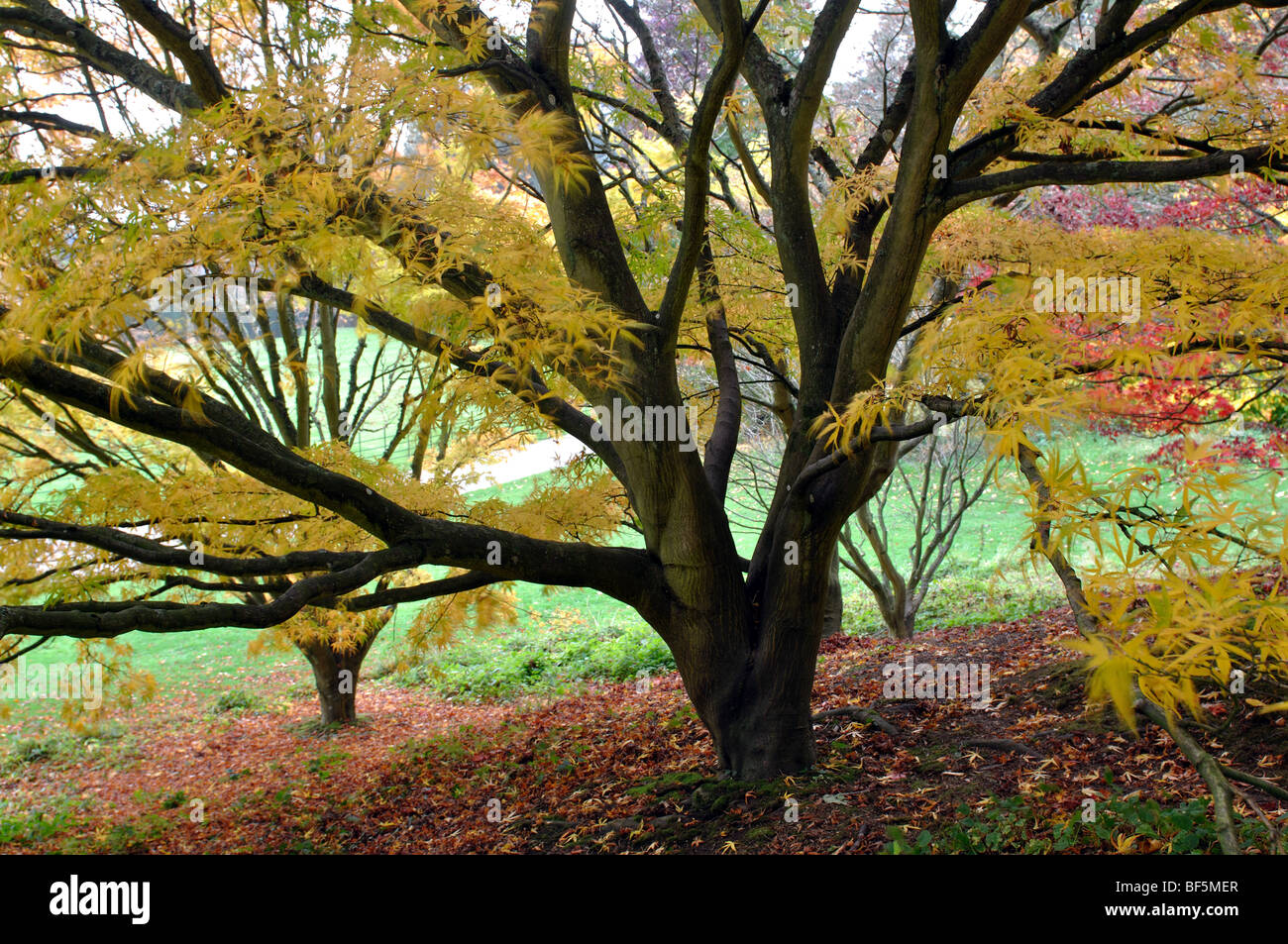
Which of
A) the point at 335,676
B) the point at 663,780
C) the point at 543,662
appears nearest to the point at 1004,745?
the point at 663,780

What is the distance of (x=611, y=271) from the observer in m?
3.53

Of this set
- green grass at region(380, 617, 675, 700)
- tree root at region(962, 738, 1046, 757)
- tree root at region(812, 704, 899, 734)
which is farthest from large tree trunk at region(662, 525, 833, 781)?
green grass at region(380, 617, 675, 700)

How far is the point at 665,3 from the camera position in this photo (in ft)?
23.5

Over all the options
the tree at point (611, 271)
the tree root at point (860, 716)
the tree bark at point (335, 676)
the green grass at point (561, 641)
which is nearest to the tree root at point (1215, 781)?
the tree at point (611, 271)

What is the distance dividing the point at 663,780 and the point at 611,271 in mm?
2311

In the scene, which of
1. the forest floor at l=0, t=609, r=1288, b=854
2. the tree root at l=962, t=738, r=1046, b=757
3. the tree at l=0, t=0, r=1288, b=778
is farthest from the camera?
the tree root at l=962, t=738, r=1046, b=757

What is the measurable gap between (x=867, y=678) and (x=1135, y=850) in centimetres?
290

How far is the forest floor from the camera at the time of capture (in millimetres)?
3023

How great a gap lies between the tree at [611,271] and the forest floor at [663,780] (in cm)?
52

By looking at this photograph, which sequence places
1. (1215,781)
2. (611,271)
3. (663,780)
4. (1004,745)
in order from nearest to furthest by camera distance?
(1215,781) → (611,271) → (1004,745) → (663,780)

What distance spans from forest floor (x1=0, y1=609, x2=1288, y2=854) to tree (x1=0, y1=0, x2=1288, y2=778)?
518 millimetres

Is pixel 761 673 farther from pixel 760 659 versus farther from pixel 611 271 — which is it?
pixel 611 271

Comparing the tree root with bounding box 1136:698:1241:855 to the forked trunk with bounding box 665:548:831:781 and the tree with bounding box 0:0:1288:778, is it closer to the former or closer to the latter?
the tree with bounding box 0:0:1288:778
